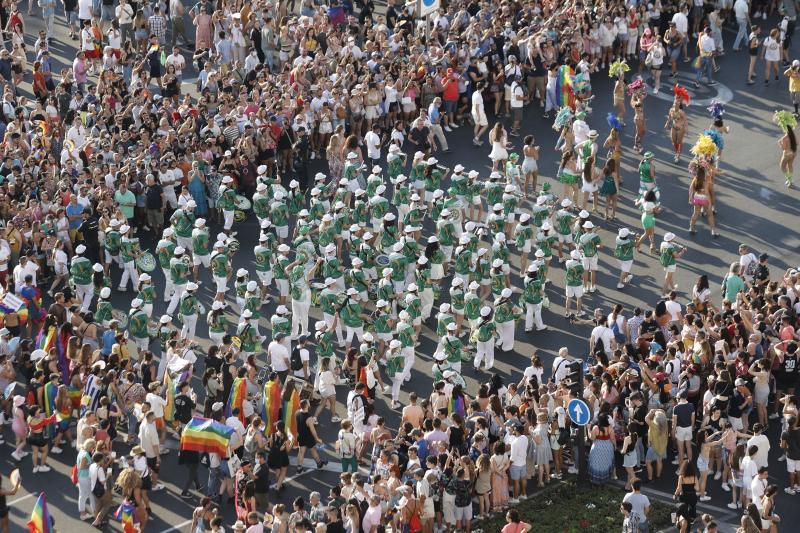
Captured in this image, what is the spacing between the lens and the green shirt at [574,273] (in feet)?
106

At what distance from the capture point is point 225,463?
2727 centimetres

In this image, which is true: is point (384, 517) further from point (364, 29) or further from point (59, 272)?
point (364, 29)

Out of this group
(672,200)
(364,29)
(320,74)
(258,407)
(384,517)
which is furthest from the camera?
(364,29)

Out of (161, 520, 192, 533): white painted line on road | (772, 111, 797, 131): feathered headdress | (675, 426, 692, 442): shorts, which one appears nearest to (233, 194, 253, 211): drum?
(161, 520, 192, 533): white painted line on road

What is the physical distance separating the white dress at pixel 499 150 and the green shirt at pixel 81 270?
33.6ft

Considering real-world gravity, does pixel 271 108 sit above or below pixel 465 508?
above

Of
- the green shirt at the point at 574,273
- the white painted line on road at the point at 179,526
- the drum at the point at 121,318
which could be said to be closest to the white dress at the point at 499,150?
the green shirt at the point at 574,273

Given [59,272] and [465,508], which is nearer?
[465,508]

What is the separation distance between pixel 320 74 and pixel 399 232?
6632 mm

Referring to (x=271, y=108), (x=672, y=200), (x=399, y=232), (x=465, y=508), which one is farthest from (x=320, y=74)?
(x=465, y=508)

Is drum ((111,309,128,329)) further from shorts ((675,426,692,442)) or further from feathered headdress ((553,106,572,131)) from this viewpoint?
feathered headdress ((553,106,572,131))

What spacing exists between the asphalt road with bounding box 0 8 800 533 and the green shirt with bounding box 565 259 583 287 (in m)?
0.93

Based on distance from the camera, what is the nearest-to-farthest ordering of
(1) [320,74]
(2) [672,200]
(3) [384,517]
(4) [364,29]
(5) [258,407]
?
(3) [384,517] < (5) [258,407] < (2) [672,200] < (1) [320,74] < (4) [364,29]

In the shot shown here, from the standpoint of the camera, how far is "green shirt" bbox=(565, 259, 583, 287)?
106 ft
